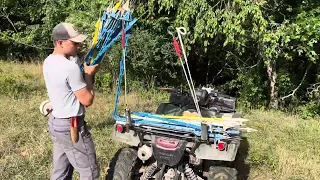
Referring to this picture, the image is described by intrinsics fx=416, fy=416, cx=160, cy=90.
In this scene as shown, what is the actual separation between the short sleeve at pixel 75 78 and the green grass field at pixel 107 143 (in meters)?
1.89

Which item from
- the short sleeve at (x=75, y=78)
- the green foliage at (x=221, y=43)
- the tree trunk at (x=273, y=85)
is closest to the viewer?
the short sleeve at (x=75, y=78)

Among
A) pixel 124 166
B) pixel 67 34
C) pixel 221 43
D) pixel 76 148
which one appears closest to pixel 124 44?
pixel 67 34

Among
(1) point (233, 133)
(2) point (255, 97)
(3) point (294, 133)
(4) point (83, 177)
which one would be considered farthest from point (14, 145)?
(2) point (255, 97)

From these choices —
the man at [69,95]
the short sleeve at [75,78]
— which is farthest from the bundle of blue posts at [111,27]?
the short sleeve at [75,78]

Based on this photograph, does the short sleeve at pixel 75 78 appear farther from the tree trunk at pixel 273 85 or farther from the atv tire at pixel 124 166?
the tree trunk at pixel 273 85

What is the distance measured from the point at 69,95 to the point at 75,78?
22cm

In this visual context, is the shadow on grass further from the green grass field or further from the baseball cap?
the baseball cap

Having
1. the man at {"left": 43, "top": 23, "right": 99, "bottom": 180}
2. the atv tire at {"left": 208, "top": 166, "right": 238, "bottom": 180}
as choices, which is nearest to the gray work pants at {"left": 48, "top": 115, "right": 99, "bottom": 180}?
the man at {"left": 43, "top": 23, "right": 99, "bottom": 180}

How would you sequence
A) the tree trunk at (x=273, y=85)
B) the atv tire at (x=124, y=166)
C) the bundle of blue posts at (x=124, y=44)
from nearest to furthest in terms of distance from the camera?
the bundle of blue posts at (x=124, y=44) < the atv tire at (x=124, y=166) < the tree trunk at (x=273, y=85)

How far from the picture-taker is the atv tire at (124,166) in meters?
4.52

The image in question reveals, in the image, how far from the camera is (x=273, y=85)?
11273mm

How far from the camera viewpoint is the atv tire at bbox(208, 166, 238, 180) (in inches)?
169

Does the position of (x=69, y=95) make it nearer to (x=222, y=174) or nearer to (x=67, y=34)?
(x=67, y=34)

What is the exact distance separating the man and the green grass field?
1.31 m
